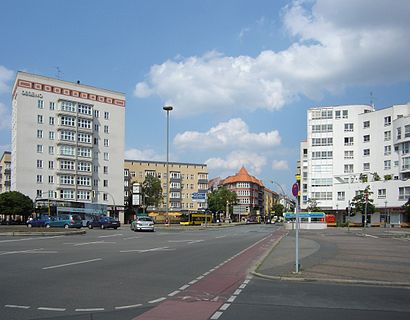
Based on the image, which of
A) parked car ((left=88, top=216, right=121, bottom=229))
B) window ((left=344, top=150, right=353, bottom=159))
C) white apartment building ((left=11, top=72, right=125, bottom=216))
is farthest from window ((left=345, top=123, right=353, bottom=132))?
parked car ((left=88, top=216, right=121, bottom=229))

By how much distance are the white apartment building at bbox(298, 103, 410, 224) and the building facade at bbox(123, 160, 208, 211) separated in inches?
1696

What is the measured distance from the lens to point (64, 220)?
5506cm

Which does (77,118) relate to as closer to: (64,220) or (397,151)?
(64,220)

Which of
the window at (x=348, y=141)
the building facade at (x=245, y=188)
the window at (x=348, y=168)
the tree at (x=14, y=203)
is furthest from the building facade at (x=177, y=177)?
the tree at (x=14, y=203)

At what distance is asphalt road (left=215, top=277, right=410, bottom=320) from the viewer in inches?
351

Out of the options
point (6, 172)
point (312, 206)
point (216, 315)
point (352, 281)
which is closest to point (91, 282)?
point (216, 315)

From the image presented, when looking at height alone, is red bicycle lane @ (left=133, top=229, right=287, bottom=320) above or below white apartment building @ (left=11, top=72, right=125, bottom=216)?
below

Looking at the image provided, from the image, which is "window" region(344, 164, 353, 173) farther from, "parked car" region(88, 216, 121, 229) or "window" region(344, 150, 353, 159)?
"parked car" region(88, 216, 121, 229)

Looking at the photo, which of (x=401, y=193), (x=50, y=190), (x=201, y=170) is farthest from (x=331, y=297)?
(x=201, y=170)

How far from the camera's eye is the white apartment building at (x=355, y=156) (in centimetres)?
8494

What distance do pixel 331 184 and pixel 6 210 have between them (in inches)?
2459

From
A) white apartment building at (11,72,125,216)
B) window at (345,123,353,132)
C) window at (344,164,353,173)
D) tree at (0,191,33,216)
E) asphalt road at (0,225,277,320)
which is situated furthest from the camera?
window at (345,123,353,132)

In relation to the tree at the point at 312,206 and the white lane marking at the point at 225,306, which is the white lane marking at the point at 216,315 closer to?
the white lane marking at the point at 225,306

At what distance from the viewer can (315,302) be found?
10312 millimetres
